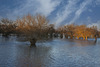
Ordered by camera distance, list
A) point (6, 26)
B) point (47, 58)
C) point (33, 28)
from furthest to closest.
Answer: point (6, 26), point (33, 28), point (47, 58)

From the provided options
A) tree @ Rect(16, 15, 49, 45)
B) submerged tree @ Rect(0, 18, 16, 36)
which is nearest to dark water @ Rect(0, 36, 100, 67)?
tree @ Rect(16, 15, 49, 45)

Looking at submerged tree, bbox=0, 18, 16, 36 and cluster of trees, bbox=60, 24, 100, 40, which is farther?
submerged tree, bbox=0, 18, 16, 36

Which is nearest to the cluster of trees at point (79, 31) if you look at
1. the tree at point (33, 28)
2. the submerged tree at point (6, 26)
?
the submerged tree at point (6, 26)

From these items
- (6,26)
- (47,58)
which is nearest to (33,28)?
(47,58)

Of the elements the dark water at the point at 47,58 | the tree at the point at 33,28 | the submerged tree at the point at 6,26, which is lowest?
the dark water at the point at 47,58

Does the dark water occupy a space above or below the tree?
below

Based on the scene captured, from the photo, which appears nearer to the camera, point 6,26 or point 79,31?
point 79,31

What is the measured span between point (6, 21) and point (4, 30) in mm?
6261

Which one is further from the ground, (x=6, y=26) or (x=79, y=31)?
(x=6, y=26)

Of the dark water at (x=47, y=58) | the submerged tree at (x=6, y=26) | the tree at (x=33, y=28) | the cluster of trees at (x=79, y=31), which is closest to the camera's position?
the dark water at (x=47, y=58)

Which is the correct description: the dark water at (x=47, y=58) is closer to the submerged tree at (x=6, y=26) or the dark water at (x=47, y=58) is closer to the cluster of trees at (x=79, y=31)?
the cluster of trees at (x=79, y=31)

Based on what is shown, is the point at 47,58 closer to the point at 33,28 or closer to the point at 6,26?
the point at 33,28

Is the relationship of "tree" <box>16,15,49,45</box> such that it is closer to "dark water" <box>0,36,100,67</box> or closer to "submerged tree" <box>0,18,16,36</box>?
"dark water" <box>0,36,100,67</box>

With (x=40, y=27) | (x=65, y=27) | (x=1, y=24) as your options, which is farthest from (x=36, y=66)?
(x=65, y=27)
